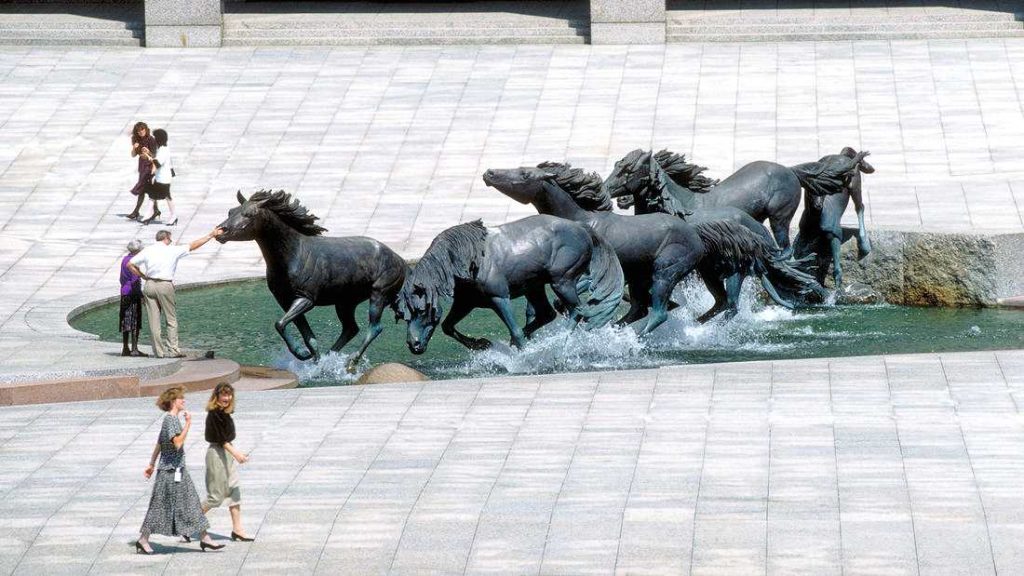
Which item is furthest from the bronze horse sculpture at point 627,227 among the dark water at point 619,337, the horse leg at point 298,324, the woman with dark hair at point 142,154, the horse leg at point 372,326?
the woman with dark hair at point 142,154

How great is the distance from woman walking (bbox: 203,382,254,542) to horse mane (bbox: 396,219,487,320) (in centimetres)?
515

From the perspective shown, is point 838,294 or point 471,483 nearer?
point 471,483

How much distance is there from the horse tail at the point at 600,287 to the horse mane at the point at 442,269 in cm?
113

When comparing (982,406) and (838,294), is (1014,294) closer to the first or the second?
(838,294)

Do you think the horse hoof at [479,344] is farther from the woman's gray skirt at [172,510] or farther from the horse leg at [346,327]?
the woman's gray skirt at [172,510]

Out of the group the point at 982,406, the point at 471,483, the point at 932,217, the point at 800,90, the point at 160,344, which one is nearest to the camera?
the point at 471,483

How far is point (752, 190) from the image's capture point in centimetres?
1812

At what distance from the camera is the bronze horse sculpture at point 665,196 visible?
16.9 m

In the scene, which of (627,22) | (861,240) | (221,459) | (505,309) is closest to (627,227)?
(505,309)

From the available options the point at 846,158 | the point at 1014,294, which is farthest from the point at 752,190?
the point at 1014,294

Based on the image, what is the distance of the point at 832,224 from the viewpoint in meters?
18.7

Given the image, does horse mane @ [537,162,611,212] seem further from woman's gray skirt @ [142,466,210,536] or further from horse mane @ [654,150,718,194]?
woman's gray skirt @ [142,466,210,536]

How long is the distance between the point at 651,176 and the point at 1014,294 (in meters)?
4.15

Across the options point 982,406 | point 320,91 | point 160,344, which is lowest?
point 320,91
